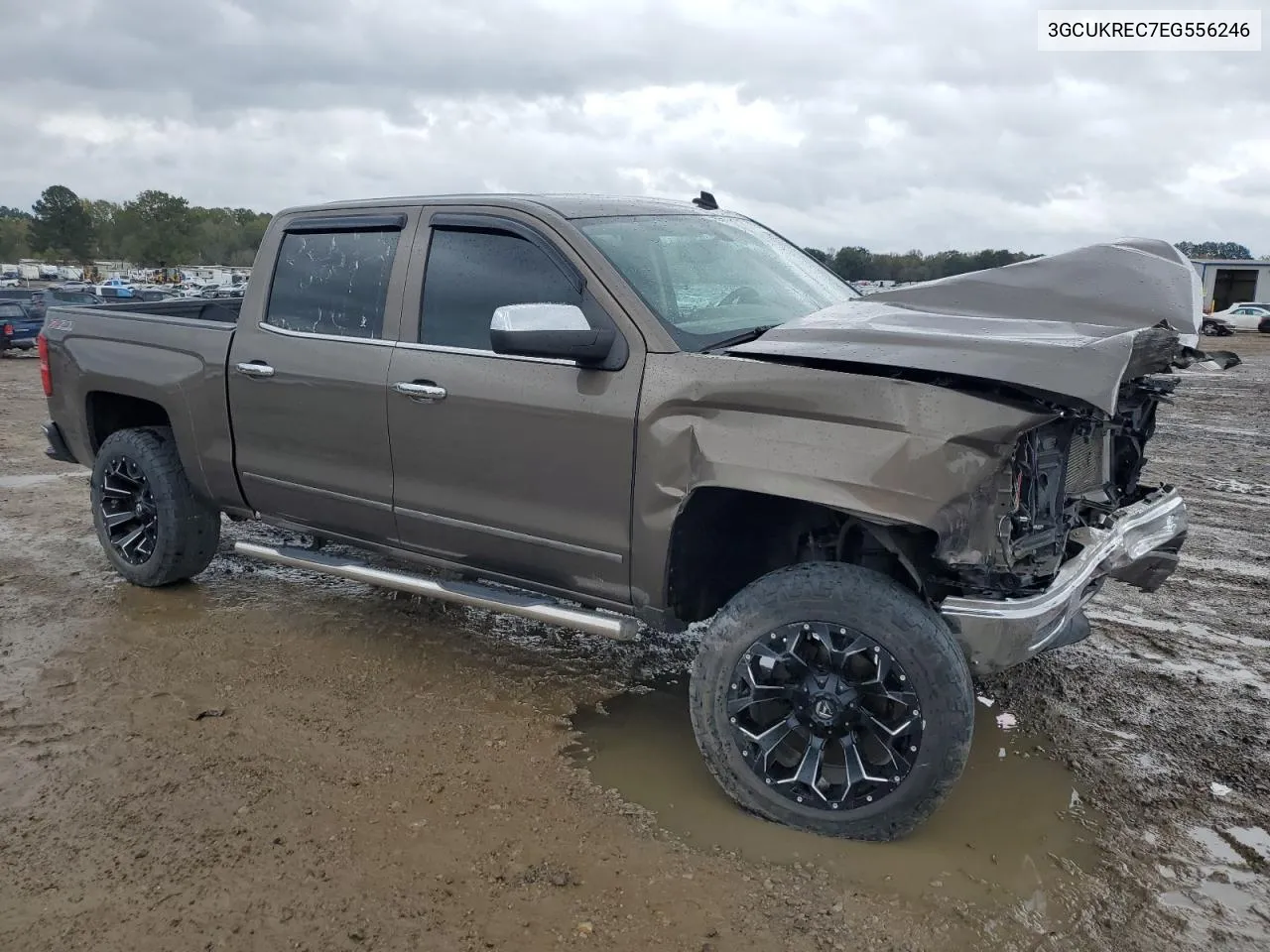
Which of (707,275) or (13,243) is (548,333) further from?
(13,243)

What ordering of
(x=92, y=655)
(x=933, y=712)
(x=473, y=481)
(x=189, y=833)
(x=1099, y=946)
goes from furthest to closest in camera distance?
(x=92, y=655) → (x=473, y=481) → (x=189, y=833) → (x=933, y=712) → (x=1099, y=946)

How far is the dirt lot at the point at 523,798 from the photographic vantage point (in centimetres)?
283

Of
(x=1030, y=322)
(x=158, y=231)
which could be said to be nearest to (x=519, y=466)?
(x=1030, y=322)

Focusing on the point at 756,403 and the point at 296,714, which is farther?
the point at 296,714

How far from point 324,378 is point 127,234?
10853 centimetres

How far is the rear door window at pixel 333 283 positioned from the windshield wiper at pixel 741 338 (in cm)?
151

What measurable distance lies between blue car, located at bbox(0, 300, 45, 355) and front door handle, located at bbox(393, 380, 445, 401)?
19016 mm

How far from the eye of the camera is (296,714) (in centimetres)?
408

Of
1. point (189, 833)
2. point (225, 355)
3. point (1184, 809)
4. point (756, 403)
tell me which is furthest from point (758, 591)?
point (225, 355)

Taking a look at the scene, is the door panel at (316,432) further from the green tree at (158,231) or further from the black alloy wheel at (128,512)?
the green tree at (158,231)

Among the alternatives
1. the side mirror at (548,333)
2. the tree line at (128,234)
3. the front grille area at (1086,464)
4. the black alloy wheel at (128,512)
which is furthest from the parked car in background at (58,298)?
the tree line at (128,234)

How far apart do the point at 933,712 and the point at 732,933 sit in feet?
2.81

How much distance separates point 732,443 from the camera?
129 inches

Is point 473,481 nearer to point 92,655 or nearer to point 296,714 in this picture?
point 296,714
